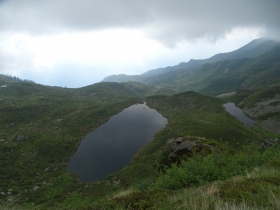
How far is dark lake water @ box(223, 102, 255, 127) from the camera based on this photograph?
10065cm

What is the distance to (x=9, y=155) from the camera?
2365 inches

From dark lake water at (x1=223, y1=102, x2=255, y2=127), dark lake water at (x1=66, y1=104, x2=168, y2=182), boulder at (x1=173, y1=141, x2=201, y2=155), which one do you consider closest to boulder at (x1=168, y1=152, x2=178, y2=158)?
boulder at (x1=173, y1=141, x2=201, y2=155)

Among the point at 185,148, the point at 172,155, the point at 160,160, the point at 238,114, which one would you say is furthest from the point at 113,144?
the point at 238,114

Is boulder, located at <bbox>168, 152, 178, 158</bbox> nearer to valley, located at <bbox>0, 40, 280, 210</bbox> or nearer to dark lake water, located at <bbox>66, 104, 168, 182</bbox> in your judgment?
valley, located at <bbox>0, 40, 280, 210</bbox>

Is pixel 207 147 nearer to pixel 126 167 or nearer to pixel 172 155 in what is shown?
pixel 172 155

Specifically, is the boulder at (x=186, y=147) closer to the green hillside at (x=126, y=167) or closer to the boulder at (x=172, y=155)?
the boulder at (x=172, y=155)

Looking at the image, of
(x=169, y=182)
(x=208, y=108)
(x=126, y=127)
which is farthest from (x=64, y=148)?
(x=208, y=108)

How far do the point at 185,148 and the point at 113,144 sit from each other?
164ft

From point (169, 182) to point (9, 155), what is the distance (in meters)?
63.9

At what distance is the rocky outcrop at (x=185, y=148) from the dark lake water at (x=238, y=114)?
82.0m

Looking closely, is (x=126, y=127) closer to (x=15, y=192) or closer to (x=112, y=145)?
(x=112, y=145)

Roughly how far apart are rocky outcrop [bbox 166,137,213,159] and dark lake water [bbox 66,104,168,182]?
30.5 meters

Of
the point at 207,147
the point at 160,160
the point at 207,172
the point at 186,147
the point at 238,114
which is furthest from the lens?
the point at 238,114

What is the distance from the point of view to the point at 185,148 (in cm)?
3003
